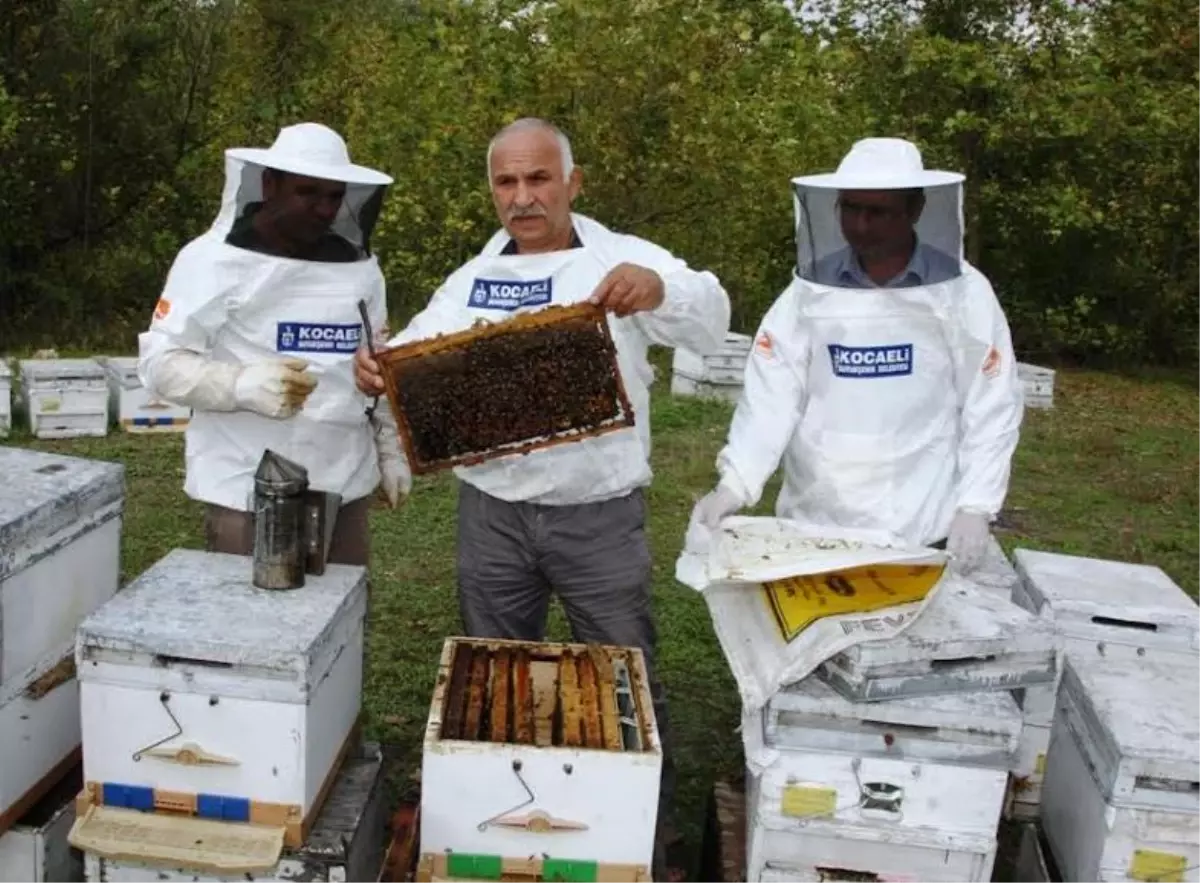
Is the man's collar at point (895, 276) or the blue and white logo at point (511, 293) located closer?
the man's collar at point (895, 276)

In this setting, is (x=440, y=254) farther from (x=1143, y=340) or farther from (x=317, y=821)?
(x=1143, y=340)

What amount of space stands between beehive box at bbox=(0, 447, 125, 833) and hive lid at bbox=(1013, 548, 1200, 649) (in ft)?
7.67

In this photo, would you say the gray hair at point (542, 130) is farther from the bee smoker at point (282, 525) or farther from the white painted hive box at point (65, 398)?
the white painted hive box at point (65, 398)

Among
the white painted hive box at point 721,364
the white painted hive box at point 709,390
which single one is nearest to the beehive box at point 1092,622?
the white painted hive box at point 721,364

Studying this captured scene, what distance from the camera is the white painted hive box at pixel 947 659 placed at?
2.37 meters

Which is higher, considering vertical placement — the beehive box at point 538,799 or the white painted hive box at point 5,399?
the beehive box at point 538,799

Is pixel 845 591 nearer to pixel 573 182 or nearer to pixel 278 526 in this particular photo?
pixel 278 526

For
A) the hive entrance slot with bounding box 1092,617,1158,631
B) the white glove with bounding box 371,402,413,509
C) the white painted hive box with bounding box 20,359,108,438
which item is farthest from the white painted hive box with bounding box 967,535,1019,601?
the white painted hive box with bounding box 20,359,108,438

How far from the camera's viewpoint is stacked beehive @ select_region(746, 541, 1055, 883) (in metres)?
2.34

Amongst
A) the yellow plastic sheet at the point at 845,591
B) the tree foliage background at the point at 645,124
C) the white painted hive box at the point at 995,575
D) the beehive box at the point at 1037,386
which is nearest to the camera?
the yellow plastic sheet at the point at 845,591

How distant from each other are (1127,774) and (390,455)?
2041 mm

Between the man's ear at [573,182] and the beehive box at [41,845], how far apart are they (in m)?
1.93

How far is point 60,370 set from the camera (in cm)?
763

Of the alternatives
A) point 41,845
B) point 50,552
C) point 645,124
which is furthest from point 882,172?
point 645,124
